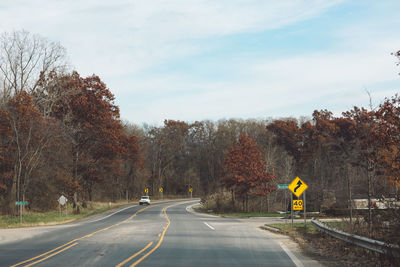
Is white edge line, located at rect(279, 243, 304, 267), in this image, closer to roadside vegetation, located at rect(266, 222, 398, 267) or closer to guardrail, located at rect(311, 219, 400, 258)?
roadside vegetation, located at rect(266, 222, 398, 267)

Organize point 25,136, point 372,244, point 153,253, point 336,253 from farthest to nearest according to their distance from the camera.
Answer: point 25,136 < point 336,253 < point 153,253 < point 372,244

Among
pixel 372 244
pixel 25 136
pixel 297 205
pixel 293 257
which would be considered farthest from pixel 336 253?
pixel 25 136

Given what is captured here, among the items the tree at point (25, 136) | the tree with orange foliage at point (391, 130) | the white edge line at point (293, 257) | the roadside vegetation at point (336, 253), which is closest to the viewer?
the roadside vegetation at point (336, 253)

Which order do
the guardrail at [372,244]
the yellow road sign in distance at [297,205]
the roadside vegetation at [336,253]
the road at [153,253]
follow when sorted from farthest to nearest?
the yellow road sign in distance at [297,205] < the road at [153,253] < the roadside vegetation at [336,253] < the guardrail at [372,244]

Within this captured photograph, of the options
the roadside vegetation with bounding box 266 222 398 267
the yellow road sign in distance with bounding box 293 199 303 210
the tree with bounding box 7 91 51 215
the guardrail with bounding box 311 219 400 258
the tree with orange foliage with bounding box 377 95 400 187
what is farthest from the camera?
the tree with bounding box 7 91 51 215

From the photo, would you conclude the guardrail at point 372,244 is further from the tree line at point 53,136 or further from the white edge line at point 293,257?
the tree line at point 53,136

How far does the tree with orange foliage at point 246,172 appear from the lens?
4281 centimetres

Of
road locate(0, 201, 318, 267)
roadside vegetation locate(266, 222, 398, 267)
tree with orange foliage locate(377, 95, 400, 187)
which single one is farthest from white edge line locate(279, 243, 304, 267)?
tree with orange foliage locate(377, 95, 400, 187)

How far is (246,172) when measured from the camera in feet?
143

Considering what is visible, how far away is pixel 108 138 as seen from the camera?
1927 inches

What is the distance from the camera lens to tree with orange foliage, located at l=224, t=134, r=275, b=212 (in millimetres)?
42812

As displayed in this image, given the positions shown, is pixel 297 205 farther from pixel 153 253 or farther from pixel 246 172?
pixel 246 172

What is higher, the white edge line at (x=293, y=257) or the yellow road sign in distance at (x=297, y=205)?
the yellow road sign in distance at (x=297, y=205)

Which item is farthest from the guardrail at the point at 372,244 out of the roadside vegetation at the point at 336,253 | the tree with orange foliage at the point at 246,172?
the tree with orange foliage at the point at 246,172
